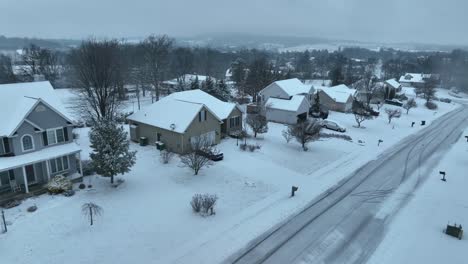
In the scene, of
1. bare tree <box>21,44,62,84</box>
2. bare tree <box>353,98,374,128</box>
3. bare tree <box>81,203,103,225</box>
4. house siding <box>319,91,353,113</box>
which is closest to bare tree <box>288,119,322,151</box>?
bare tree <box>353,98,374,128</box>

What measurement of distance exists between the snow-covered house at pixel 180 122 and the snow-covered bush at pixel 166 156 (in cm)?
113

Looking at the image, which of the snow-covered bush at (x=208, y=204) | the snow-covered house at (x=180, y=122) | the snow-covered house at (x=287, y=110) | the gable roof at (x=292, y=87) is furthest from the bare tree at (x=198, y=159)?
the gable roof at (x=292, y=87)

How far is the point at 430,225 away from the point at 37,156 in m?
26.0

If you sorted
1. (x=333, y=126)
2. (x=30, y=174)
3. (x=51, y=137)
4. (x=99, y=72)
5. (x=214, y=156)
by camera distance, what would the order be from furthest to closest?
1. (x=333, y=126)
2. (x=99, y=72)
3. (x=214, y=156)
4. (x=51, y=137)
5. (x=30, y=174)

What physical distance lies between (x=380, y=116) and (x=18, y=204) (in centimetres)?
5194

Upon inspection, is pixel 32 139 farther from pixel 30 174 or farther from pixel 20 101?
pixel 20 101

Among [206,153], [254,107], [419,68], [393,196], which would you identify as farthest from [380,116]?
[419,68]

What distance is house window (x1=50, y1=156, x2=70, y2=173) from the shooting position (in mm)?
21547

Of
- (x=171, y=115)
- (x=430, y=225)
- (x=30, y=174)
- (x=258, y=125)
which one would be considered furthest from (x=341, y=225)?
(x=30, y=174)

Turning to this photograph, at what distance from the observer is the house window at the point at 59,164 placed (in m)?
21.5

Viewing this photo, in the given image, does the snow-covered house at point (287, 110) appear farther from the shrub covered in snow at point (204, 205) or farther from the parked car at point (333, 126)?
the shrub covered in snow at point (204, 205)

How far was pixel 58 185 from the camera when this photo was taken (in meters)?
20.0

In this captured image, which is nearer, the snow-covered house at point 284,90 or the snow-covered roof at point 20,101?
the snow-covered roof at point 20,101

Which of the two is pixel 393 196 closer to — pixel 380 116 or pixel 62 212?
pixel 62 212
